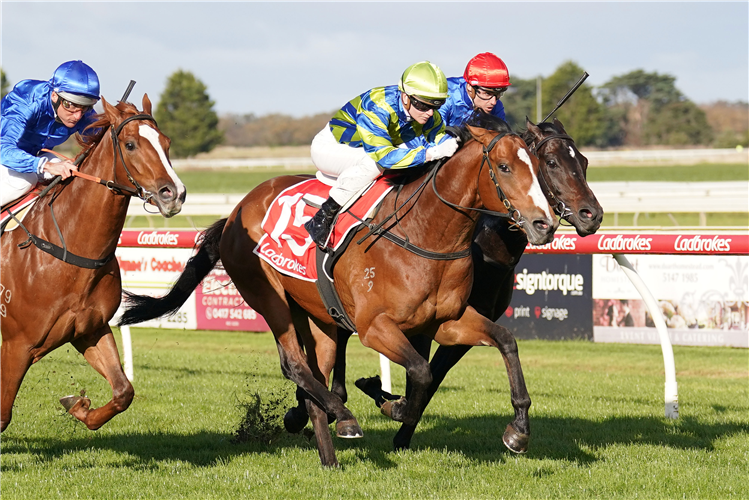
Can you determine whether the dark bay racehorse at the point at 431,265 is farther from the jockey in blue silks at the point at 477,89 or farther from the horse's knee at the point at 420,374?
the jockey in blue silks at the point at 477,89

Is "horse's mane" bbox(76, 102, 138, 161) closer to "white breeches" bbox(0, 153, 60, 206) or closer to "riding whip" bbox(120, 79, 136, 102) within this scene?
"riding whip" bbox(120, 79, 136, 102)

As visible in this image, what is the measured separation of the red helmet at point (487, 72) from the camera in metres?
4.58

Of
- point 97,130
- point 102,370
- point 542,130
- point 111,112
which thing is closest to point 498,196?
point 542,130

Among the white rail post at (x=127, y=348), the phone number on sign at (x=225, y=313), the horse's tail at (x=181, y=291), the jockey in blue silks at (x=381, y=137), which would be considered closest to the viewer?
the jockey in blue silks at (x=381, y=137)

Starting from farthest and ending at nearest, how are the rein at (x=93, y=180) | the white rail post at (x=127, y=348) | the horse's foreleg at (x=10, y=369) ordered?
the white rail post at (x=127, y=348) < the horse's foreleg at (x=10, y=369) < the rein at (x=93, y=180)

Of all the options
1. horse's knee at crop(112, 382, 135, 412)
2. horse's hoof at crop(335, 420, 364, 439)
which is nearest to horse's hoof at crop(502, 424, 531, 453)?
horse's hoof at crop(335, 420, 364, 439)

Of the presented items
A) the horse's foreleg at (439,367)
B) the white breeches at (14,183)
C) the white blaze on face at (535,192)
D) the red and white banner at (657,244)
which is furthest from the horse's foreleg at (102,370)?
the red and white banner at (657,244)

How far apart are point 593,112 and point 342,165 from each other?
63253 millimetres

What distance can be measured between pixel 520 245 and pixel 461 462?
118 cm

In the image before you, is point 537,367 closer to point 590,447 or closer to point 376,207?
point 590,447

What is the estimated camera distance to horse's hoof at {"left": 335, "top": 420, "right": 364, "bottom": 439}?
4102 mm

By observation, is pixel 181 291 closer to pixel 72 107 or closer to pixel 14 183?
pixel 14 183

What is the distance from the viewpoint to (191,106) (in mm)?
72688

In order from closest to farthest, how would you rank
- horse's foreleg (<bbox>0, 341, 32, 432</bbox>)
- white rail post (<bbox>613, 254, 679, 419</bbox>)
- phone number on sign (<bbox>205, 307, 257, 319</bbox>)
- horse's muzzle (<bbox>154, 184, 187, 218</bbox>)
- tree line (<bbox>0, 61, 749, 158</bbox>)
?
horse's muzzle (<bbox>154, 184, 187, 218</bbox>) < horse's foreleg (<bbox>0, 341, 32, 432</bbox>) < white rail post (<bbox>613, 254, 679, 419</bbox>) < phone number on sign (<bbox>205, 307, 257, 319</bbox>) < tree line (<bbox>0, 61, 749, 158</bbox>)
